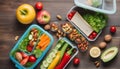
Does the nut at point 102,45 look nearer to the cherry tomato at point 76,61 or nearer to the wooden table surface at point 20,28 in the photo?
the wooden table surface at point 20,28

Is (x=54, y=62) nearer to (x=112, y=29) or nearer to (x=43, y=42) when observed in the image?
(x=43, y=42)

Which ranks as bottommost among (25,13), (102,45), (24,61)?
(24,61)

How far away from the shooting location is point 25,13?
1.88 meters

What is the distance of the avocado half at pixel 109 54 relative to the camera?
1.93 m

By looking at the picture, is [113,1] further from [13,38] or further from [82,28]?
[13,38]

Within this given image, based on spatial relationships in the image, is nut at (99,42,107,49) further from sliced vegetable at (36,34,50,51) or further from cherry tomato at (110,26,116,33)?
sliced vegetable at (36,34,50,51)

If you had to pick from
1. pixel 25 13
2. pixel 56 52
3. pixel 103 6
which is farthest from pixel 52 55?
pixel 103 6

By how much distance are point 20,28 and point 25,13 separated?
0.12 m

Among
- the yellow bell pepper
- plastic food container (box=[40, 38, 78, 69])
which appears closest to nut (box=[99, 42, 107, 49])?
plastic food container (box=[40, 38, 78, 69])

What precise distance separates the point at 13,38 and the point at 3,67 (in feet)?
0.54

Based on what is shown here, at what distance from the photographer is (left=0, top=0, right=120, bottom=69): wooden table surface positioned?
195 centimetres

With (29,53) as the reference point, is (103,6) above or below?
above

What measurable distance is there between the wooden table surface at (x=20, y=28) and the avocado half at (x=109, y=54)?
0.05 metres

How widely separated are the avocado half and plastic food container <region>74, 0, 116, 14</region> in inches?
8.0
